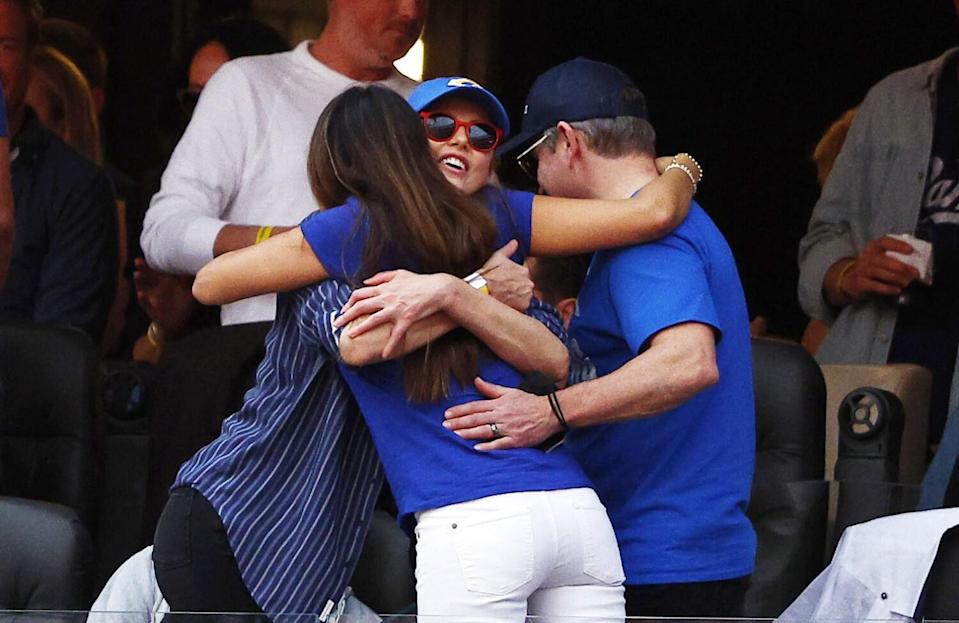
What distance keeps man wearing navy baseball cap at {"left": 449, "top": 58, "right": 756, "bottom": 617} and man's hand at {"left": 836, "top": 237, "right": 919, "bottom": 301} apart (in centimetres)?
188

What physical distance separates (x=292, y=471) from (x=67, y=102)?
3.37 metres

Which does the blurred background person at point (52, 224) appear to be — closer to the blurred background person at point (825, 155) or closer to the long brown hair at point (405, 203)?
the blurred background person at point (825, 155)

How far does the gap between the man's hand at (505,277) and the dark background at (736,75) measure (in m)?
3.07

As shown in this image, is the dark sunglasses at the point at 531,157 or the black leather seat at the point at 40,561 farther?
the black leather seat at the point at 40,561

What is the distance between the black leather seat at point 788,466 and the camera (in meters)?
3.86

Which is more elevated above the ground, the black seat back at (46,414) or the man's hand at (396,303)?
the man's hand at (396,303)

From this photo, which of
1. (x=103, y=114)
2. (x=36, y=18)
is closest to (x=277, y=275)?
(x=36, y=18)

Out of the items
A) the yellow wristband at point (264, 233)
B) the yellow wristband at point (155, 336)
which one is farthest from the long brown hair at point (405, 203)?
the yellow wristband at point (155, 336)

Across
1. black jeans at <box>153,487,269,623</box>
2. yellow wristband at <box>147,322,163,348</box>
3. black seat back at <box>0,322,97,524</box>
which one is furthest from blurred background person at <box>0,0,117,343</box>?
black jeans at <box>153,487,269,623</box>

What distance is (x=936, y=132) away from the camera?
494 cm

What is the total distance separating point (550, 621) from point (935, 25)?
3667mm

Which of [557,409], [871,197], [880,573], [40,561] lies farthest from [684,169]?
[871,197]

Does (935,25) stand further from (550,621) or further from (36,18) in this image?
(550,621)

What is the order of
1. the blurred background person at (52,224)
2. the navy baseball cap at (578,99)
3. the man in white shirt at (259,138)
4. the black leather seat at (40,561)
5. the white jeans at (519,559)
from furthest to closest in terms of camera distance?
the blurred background person at (52,224) → the man in white shirt at (259,138) → the black leather seat at (40,561) → the navy baseball cap at (578,99) → the white jeans at (519,559)
